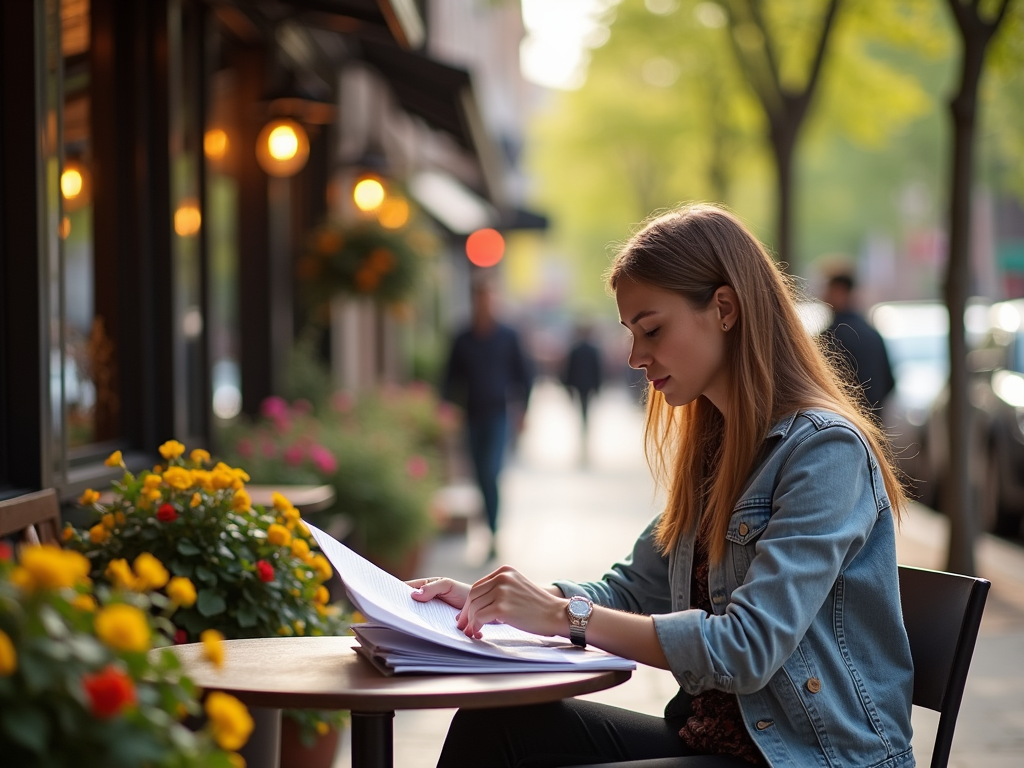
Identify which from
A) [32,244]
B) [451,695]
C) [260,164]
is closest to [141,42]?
[32,244]

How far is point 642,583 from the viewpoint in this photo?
2713mm

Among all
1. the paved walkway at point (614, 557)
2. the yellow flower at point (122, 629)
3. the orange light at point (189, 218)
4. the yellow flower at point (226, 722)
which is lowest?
the paved walkway at point (614, 557)

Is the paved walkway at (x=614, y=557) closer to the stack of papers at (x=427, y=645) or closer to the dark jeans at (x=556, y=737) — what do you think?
the dark jeans at (x=556, y=737)

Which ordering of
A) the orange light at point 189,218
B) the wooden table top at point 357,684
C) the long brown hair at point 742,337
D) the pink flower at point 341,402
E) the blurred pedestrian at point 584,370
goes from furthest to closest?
the blurred pedestrian at point 584,370 < the pink flower at point 341,402 < the orange light at point 189,218 < the long brown hair at point 742,337 < the wooden table top at point 357,684

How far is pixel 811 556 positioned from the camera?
6.93 ft

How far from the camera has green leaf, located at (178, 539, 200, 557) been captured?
3098mm

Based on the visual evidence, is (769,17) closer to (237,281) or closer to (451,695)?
(237,281)

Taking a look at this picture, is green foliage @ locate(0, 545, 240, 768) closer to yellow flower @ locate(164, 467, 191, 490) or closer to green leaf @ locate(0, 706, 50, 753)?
green leaf @ locate(0, 706, 50, 753)

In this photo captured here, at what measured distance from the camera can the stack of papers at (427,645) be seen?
6.84 feet

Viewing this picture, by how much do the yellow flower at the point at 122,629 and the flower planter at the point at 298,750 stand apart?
283 centimetres

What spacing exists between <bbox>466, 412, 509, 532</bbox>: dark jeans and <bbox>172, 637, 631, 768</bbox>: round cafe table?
6900mm

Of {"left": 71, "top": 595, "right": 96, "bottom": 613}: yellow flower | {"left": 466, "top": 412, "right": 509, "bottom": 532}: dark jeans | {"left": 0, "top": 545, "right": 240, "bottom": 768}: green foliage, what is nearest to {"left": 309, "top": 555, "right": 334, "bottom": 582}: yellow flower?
{"left": 71, "top": 595, "right": 96, "bottom": 613}: yellow flower

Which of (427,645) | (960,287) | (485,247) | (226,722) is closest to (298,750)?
(427,645)

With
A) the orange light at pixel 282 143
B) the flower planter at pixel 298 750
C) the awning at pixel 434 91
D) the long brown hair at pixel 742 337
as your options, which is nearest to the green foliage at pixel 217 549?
the flower planter at pixel 298 750
